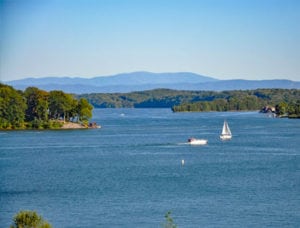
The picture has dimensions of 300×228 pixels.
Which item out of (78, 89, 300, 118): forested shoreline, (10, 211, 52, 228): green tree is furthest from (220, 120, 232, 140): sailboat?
(78, 89, 300, 118): forested shoreline

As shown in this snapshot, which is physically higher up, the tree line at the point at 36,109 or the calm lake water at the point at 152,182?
the tree line at the point at 36,109

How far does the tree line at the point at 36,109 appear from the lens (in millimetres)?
54688

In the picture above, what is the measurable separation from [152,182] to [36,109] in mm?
33059

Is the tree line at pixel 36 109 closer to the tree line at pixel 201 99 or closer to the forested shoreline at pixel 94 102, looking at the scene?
the forested shoreline at pixel 94 102

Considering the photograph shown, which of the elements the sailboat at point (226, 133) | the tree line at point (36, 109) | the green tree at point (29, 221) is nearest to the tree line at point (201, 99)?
the tree line at point (36, 109)

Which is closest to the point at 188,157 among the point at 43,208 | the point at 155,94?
the point at 43,208

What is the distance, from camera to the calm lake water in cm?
1872

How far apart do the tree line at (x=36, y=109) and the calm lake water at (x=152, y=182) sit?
36.8ft

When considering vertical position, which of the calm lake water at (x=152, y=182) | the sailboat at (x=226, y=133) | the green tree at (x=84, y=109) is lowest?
the calm lake water at (x=152, y=182)

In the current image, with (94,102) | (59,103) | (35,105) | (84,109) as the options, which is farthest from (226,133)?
(94,102)

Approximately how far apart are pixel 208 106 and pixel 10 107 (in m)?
66.4

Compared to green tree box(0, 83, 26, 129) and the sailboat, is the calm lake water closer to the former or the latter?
the sailboat

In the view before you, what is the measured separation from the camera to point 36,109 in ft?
186

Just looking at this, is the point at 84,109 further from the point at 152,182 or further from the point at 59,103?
the point at 152,182
